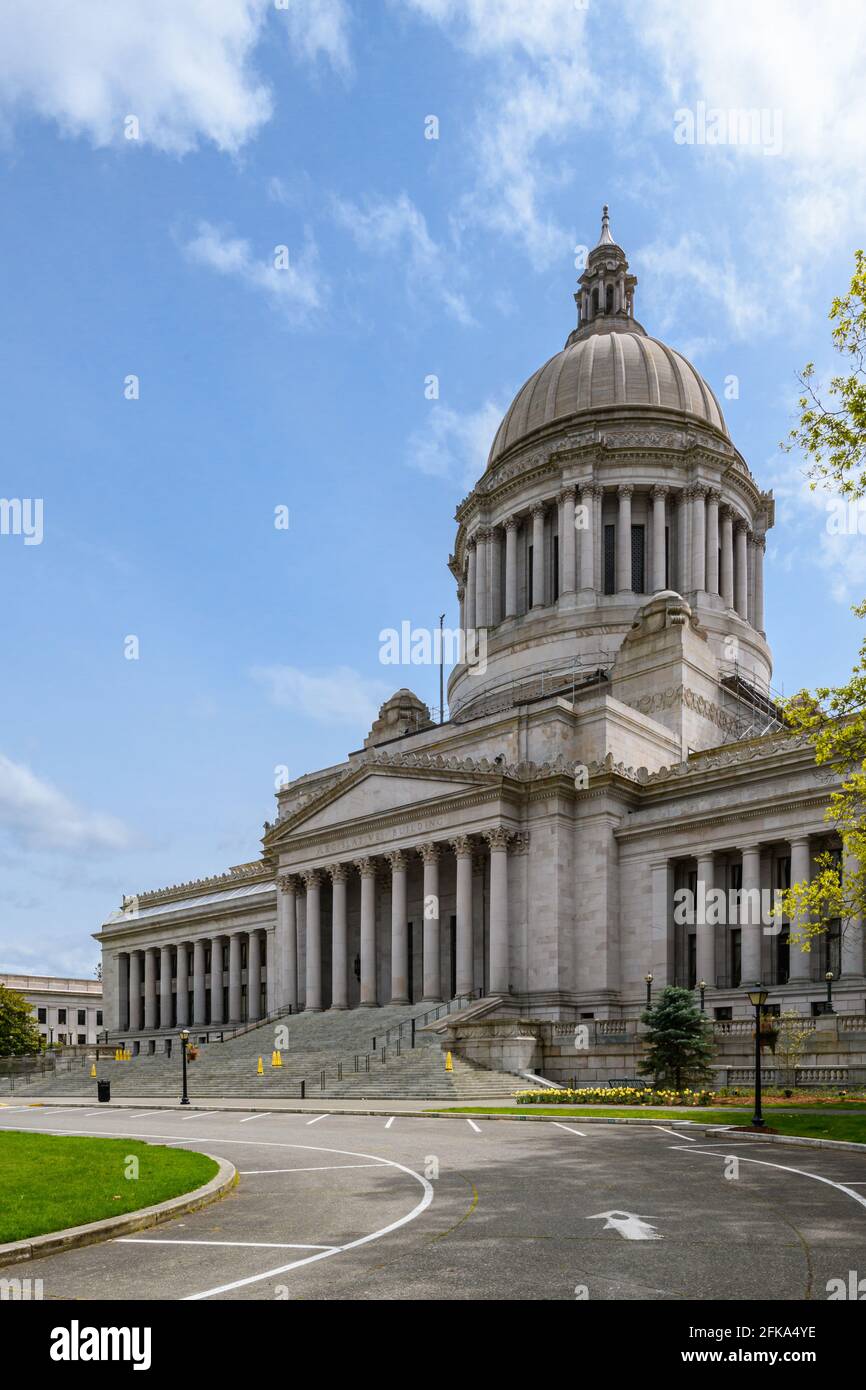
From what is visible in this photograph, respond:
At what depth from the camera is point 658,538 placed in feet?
252

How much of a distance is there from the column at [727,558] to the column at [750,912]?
1227 inches

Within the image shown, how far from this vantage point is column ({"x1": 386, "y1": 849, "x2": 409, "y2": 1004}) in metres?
58.7

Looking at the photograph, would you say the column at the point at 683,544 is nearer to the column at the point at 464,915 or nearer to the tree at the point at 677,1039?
the column at the point at 464,915

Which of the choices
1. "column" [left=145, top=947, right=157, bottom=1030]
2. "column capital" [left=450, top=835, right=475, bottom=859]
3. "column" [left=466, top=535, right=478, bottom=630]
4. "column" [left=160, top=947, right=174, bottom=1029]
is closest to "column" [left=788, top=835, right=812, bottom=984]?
"column capital" [left=450, top=835, right=475, bottom=859]

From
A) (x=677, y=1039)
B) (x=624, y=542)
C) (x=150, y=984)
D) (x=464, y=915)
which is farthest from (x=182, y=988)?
(x=677, y=1039)

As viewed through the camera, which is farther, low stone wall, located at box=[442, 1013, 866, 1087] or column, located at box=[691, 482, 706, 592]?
column, located at box=[691, 482, 706, 592]

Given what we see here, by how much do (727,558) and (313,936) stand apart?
126ft

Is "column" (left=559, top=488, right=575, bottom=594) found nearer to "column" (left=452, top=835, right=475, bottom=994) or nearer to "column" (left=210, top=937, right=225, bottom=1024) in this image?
"column" (left=452, top=835, right=475, bottom=994)

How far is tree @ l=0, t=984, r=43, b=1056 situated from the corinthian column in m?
56.7

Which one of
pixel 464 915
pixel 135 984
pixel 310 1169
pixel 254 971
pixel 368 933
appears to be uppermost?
pixel 310 1169

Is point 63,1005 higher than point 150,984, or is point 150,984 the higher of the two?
point 150,984

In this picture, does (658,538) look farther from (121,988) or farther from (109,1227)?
(109,1227)

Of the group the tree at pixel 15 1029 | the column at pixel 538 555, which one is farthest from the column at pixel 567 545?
the tree at pixel 15 1029

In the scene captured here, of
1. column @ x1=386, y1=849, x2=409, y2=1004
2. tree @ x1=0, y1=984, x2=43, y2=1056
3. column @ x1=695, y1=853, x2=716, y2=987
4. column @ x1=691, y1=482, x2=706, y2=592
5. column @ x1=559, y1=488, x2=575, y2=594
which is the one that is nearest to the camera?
column @ x1=695, y1=853, x2=716, y2=987
